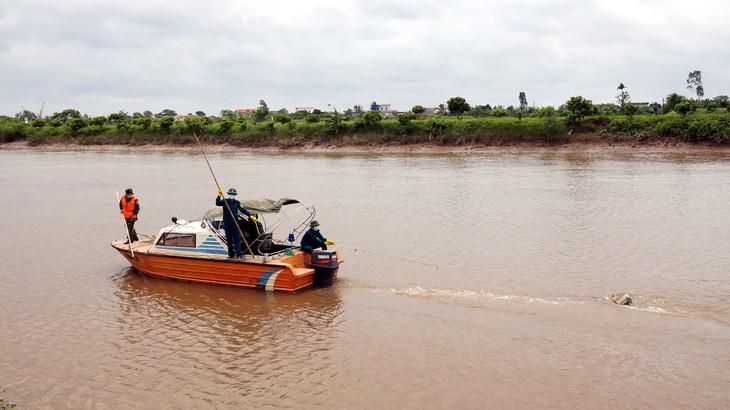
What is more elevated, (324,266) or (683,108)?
(683,108)

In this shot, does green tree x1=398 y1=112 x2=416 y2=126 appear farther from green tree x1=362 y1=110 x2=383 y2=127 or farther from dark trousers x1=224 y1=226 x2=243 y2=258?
dark trousers x1=224 y1=226 x2=243 y2=258

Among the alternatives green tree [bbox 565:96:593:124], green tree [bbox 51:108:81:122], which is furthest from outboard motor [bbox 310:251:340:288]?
green tree [bbox 51:108:81:122]

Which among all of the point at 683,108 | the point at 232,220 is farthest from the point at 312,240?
the point at 683,108

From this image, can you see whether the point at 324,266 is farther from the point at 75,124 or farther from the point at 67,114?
the point at 67,114

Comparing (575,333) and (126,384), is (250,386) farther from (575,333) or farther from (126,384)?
(575,333)

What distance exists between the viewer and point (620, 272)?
48.8 ft

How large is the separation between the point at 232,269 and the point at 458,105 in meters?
47.9

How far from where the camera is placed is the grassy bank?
46656 millimetres

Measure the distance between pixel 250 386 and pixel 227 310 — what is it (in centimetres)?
378

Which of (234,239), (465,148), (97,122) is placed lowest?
(234,239)

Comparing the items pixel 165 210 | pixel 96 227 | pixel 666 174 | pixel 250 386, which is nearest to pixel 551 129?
pixel 666 174

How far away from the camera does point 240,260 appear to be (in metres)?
14.2

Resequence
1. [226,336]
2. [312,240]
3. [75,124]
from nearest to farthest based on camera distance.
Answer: [226,336] → [312,240] → [75,124]

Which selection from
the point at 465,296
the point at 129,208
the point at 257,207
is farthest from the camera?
the point at 129,208
